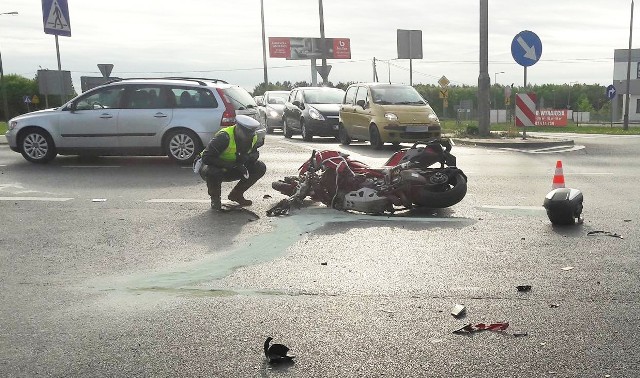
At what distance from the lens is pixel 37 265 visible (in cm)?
593

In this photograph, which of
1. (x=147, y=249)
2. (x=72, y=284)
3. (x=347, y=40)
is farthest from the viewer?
(x=347, y=40)

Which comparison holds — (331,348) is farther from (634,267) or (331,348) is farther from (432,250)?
(634,267)

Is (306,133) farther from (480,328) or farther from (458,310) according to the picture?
(480,328)

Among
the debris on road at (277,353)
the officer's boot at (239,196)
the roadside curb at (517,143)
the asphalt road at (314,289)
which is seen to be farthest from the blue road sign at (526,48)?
the debris on road at (277,353)

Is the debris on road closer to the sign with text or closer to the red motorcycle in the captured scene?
the red motorcycle

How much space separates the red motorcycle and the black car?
1196 centimetres

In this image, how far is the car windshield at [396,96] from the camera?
17.8m

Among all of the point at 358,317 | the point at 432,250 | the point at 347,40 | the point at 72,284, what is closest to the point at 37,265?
the point at 72,284

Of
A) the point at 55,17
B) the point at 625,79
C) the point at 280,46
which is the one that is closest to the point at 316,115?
the point at 55,17

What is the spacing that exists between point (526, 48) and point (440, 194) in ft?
39.2

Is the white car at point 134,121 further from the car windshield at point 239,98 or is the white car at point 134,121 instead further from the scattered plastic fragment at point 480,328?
the scattered plastic fragment at point 480,328

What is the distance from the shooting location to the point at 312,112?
20641mm

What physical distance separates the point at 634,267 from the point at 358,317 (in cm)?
261

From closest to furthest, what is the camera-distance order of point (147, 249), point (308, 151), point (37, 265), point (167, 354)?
point (167, 354), point (37, 265), point (147, 249), point (308, 151)
